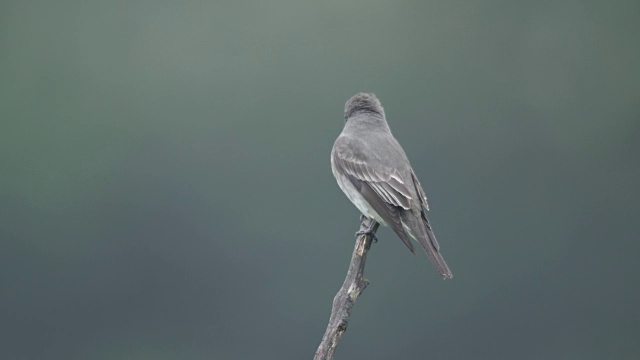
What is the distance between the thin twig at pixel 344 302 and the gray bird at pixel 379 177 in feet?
2.24

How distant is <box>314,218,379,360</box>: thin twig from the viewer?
19.9 feet

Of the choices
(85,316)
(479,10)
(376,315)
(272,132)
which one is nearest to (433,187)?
(376,315)

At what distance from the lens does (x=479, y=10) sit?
137 ft

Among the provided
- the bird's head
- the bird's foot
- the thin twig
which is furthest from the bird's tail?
the bird's head

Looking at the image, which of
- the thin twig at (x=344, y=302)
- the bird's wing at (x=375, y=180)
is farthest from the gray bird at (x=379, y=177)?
the thin twig at (x=344, y=302)

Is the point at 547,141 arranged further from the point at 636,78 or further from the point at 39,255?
the point at 39,255

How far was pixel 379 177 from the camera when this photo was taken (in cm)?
838

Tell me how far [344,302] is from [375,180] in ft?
7.02

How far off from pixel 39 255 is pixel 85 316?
3037 mm

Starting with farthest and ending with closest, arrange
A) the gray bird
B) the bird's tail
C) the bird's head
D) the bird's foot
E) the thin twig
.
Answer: the bird's head < the gray bird < the bird's tail < the bird's foot < the thin twig

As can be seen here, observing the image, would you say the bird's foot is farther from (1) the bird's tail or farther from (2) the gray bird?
(1) the bird's tail

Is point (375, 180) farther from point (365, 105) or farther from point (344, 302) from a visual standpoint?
point (344, 302)

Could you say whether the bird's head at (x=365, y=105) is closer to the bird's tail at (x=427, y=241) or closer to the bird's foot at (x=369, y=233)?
the bird's tail at (x=427, y=241)

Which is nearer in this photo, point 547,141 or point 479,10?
point 547,141
